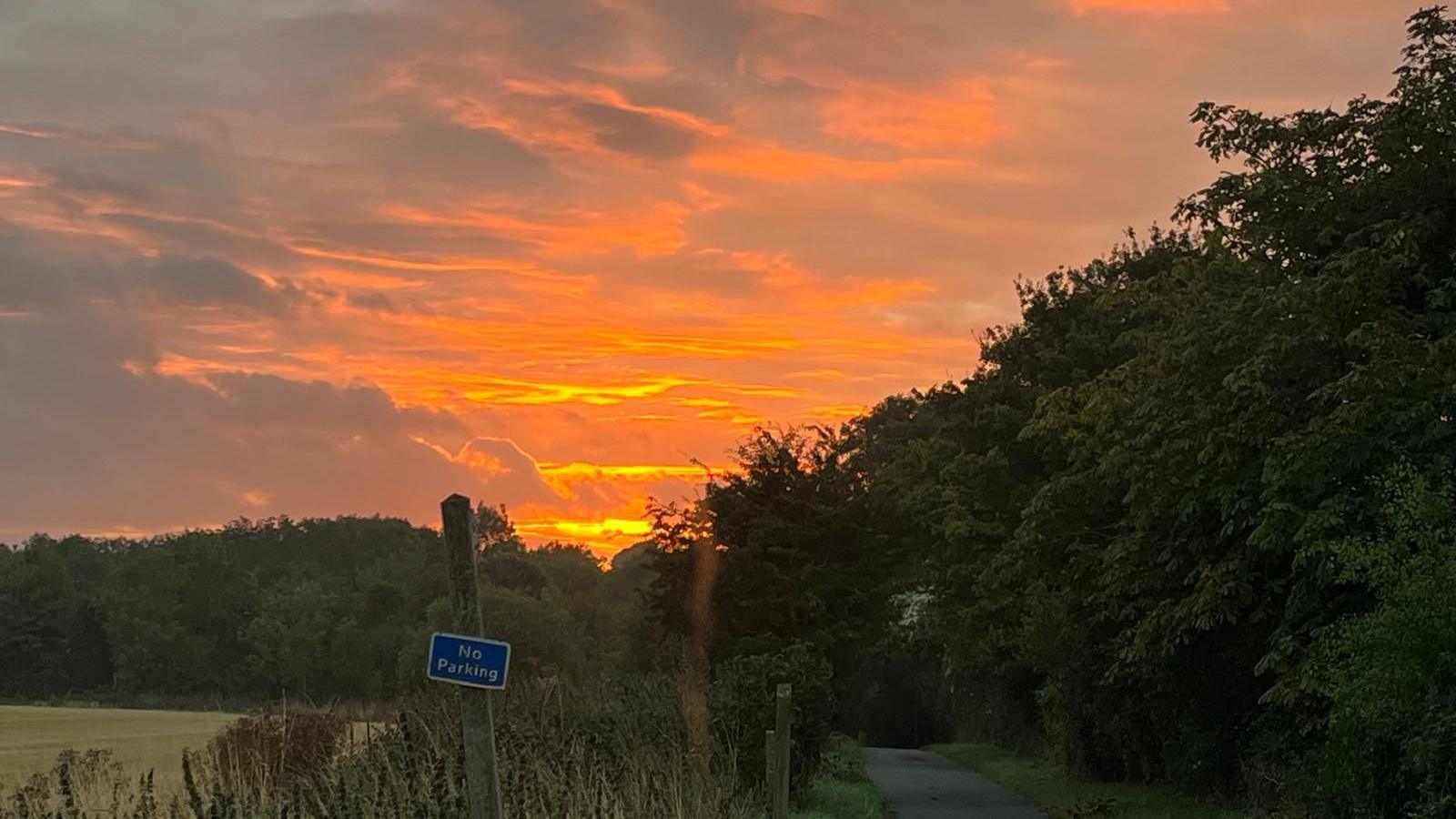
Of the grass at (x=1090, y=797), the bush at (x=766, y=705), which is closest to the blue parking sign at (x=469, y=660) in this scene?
the bush at (x=766, y=705)

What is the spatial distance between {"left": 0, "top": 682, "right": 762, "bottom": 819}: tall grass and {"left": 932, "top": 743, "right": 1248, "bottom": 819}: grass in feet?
37.3

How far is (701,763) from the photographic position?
1633 centimetres

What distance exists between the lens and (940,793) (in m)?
32.9

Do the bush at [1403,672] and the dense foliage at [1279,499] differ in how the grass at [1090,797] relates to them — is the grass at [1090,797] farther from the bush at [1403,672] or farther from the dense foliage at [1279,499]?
the bush at [1403,672]

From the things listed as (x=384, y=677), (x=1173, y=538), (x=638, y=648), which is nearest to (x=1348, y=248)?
(x=1173, y=538)

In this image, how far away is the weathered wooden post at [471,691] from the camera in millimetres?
7223

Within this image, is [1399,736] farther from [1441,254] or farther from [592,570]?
[592,570]

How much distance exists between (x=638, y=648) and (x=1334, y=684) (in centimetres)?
3766

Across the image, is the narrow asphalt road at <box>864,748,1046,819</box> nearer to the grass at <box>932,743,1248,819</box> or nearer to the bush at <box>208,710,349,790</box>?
the grass at <box>932,743,1248,819</box>

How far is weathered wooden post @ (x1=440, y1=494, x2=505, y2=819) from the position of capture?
284 inches

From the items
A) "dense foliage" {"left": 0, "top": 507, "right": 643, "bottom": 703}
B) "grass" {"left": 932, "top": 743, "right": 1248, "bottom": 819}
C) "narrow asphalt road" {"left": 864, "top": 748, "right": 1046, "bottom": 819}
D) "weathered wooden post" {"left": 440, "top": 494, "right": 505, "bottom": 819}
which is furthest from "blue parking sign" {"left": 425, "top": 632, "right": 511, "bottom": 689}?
"dense foliage" {"left": 0, "top": 507, "right": 643, "bottom": 703}

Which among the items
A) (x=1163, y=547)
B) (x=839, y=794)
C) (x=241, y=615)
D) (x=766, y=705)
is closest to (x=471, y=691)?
(x=766, y=705)

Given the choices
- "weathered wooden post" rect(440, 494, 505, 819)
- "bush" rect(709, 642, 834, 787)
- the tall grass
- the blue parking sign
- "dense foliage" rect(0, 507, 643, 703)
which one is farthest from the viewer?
"dense foliage" rect(0, 507, 643, 703)

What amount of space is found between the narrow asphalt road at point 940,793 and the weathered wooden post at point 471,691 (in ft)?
64.4
